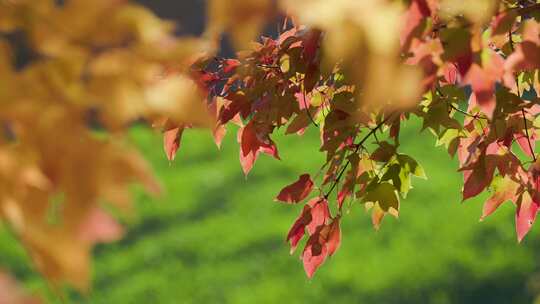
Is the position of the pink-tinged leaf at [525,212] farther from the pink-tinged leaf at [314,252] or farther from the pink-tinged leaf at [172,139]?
the pink-tinged leaf at [172,139]

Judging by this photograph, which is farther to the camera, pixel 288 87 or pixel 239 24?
pixel 288 87

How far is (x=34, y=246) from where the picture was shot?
2.54 feet

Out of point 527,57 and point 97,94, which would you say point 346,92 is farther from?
point 97,94

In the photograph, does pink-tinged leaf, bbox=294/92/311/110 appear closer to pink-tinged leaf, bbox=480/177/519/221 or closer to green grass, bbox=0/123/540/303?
pink-tinged leaf, bbox=480/177/519/221

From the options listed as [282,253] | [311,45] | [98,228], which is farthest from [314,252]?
[282,253]

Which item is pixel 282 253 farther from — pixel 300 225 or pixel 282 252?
pixel 300 225

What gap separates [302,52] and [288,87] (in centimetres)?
15

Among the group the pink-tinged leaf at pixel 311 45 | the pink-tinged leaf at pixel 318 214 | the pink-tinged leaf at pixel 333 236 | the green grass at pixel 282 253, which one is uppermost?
the green grass at pixel 282 253

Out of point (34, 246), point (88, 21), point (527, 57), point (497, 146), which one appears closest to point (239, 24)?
point (88, 21)

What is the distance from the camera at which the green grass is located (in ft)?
14.6

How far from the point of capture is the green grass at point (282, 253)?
175 inches

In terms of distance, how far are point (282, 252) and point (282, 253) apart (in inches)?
0.5

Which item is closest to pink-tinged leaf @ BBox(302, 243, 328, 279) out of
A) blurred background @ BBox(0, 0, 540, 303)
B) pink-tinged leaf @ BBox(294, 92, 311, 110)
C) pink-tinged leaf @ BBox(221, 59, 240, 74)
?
pink-tinged leaf @ BBox(294, 92, 311, 110)

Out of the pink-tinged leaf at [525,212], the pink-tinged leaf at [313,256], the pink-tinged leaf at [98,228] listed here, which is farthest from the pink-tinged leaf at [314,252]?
the pink-tinged leaf at [98,228]
